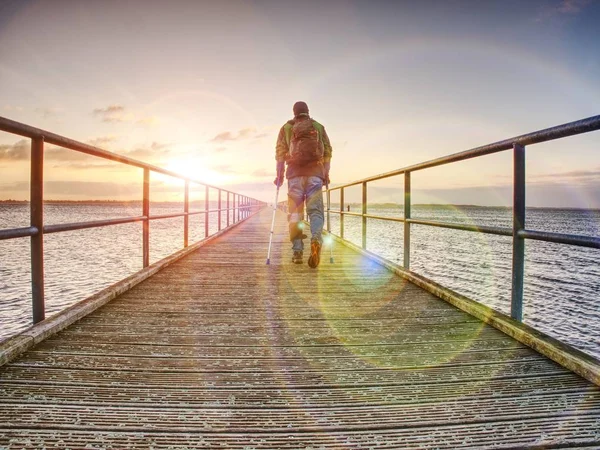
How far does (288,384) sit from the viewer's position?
1.55 meters

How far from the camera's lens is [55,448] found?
3.69ft

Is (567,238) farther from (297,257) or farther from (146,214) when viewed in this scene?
(146,214)

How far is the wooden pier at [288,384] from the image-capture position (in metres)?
1.21

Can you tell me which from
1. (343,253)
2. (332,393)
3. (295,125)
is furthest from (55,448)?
(343,253)

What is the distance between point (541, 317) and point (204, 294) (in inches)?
203

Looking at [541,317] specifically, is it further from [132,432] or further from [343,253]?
[132,432]

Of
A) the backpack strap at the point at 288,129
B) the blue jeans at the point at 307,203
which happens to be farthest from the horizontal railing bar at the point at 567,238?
the backpack strap at the point at 288,129

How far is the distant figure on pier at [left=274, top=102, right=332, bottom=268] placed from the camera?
429cm

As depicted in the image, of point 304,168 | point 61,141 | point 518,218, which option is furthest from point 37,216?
point 304,168

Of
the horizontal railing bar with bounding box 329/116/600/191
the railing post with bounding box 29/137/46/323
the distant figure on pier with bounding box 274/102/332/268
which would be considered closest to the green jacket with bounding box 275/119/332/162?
the distant figure on pier with bounding box 274/102/332/268

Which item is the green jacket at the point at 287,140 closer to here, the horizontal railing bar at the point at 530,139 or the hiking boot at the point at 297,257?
the hiking boot at the point at 297,257

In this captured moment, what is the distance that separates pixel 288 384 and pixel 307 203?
3.22 metres

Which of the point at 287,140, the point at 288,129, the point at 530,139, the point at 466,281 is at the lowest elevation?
the point at 466,281

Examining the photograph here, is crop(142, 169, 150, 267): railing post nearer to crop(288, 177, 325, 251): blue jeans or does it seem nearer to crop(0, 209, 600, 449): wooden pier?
crop(0, 209, 600, 449): wooden pier
